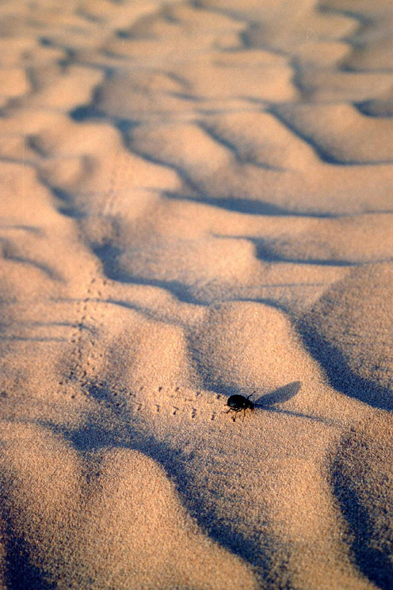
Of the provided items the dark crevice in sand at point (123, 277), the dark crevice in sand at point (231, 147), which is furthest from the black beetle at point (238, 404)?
the dark crevice in sand at point (231, 147)

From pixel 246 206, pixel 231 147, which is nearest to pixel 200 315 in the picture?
pixel 246 206

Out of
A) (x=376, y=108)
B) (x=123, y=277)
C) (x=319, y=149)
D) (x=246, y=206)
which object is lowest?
(x=123, y=277)

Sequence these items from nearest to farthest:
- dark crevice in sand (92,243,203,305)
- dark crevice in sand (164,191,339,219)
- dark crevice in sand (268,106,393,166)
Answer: dark crevice in sand (92,243,203,305) < dark crevice in sand (164,191,339,219) < dark crevice in sand (268,106,393,166)

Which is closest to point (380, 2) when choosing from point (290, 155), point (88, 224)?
point (290, 155)

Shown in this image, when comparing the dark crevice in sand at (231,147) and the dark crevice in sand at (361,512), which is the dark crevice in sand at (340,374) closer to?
the dark crevice in sand at (361,512)

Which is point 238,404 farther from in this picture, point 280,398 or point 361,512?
point 361,512

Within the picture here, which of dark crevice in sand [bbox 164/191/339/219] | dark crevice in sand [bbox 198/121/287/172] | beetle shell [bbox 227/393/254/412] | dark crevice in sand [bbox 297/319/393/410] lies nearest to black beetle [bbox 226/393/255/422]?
beetle shell [bbox 227/393/254/412]

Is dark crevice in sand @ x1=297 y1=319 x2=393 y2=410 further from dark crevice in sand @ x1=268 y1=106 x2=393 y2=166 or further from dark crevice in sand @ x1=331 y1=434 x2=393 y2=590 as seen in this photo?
dark crevice in sand @ x1=268 y1=106 x2=393 y2=166

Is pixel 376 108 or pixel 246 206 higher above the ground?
pixel 376 108
